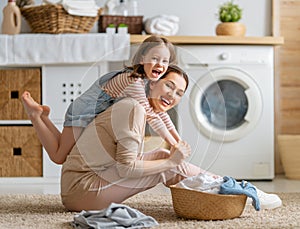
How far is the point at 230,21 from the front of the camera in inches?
168

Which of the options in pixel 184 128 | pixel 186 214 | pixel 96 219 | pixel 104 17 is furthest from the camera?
pixel 104 17

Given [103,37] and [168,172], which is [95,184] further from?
[103,37]

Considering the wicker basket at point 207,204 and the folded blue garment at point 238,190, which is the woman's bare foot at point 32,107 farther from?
the folded blue garment at point 238,190

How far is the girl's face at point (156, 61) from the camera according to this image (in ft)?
8.17

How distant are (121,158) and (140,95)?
0.78 ft

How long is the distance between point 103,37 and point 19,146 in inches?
30.8

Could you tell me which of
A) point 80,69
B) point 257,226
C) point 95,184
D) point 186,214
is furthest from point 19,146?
point 257,226

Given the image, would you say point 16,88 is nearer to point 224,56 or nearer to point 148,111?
point 224,56

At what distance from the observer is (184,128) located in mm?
2652

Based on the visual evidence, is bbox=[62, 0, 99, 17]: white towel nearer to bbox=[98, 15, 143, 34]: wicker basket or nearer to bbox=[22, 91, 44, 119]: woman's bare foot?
bbox=[98, 15, 143, 34]: wicker basket

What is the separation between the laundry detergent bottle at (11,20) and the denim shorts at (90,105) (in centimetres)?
146

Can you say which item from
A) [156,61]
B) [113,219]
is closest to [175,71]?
[156,61]

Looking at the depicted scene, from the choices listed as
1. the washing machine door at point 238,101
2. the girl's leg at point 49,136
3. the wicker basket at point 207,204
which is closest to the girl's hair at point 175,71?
the wicker basket at point 207,204

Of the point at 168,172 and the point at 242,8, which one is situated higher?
the point at 242,8
